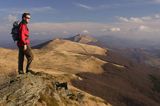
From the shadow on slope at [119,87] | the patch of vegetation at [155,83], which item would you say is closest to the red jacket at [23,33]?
the shadow on slope at [119,87]

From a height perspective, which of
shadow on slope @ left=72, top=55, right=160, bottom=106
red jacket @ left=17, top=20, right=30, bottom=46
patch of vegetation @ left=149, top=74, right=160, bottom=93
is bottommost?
patch of vegetation @ left=149, top=74, right=160, bottom=93

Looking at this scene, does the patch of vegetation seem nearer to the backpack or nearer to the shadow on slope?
the shadow on slope

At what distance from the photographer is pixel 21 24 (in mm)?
22734

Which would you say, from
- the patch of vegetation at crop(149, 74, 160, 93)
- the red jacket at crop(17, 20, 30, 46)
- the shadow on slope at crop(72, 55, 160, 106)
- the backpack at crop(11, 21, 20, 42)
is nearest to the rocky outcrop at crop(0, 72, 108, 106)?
the red jacket at crop(17, 20, 30, 46)

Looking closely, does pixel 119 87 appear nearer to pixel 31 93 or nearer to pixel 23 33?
pixel 31 93

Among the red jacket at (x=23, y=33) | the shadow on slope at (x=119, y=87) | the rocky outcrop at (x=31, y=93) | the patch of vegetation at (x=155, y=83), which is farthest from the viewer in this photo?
the patch of vegetation at (x=155, y=83)

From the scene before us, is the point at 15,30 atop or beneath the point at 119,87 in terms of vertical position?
atop

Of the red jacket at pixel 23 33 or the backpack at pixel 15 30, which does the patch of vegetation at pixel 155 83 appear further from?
the backpack at pixel 15 30

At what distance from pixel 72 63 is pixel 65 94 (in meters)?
91.6

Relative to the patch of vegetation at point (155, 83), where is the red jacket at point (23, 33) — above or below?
above

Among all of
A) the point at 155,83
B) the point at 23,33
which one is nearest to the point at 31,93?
→ the point at 23,33

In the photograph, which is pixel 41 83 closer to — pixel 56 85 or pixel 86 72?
pixel 56 85

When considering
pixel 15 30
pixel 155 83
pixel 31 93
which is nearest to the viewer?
pixel 15 30

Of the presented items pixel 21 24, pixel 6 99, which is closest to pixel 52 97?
pixel 6 99
